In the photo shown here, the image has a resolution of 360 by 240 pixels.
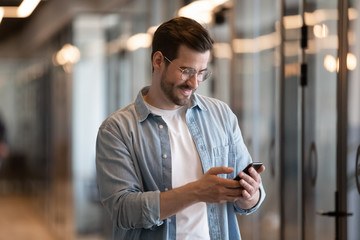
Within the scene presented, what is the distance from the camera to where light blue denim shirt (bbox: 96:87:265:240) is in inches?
84.6

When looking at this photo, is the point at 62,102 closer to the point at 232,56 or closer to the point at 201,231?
the point at 232,56

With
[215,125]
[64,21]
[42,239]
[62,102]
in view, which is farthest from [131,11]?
[215,125]

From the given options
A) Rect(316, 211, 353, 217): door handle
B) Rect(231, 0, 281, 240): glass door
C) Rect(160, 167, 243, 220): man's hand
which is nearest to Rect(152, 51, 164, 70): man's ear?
Rect(160, 167, 243, 220): man's hand

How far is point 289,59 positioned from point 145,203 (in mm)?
1962

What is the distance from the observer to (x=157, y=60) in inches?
89.7

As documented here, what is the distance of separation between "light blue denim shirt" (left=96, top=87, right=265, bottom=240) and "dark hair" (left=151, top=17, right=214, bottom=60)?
0.72 feet

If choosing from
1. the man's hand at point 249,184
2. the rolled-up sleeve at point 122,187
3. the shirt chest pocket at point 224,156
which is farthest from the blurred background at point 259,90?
the rolled-up sleeve at point 122,187

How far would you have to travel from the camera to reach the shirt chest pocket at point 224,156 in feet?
7.53

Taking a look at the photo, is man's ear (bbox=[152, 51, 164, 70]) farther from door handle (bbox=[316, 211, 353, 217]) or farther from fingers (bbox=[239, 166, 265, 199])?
door handle (bbox=[316, 211, 353, 217])

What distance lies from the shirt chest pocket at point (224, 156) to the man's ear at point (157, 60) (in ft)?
1.20

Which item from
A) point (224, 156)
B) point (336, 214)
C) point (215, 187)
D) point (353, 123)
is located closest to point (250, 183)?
point (215, 187)

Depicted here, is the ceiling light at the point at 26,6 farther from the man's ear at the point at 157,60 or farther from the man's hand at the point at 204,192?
the man's hand at the point at 204,192

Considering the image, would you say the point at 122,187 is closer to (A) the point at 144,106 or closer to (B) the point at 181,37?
(A) the point at 144,106

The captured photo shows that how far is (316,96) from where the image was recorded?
3521 mm
